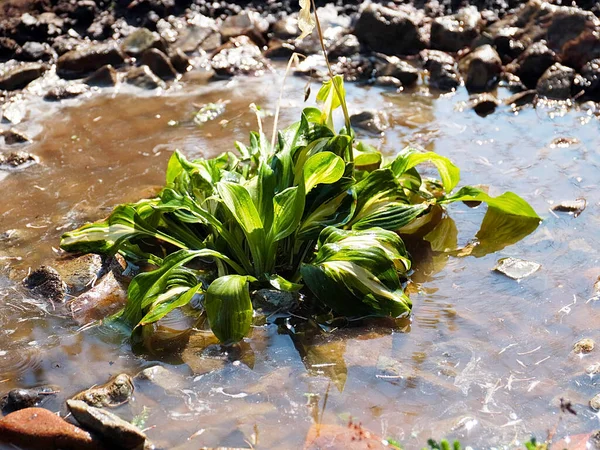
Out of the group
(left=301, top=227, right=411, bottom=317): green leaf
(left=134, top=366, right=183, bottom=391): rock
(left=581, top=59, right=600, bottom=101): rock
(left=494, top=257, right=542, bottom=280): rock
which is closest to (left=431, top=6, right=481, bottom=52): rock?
(left=581, top=59, right=600, bottom=101): rock

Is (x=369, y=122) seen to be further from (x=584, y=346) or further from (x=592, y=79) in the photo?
(x=584, y=346)

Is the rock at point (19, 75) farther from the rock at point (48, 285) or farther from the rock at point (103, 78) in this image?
the rock at point (48, 285)

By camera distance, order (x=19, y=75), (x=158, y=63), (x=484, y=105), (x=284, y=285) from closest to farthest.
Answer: (x=284, y=285)
(x=484, y=105)
(x=19, y=75)
(x=158, y=63)

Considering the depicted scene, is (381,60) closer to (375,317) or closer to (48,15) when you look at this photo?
(48,15)

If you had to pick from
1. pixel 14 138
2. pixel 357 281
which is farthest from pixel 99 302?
pixel 14 138

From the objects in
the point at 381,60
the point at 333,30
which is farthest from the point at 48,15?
the point at 381,60

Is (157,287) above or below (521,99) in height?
above
